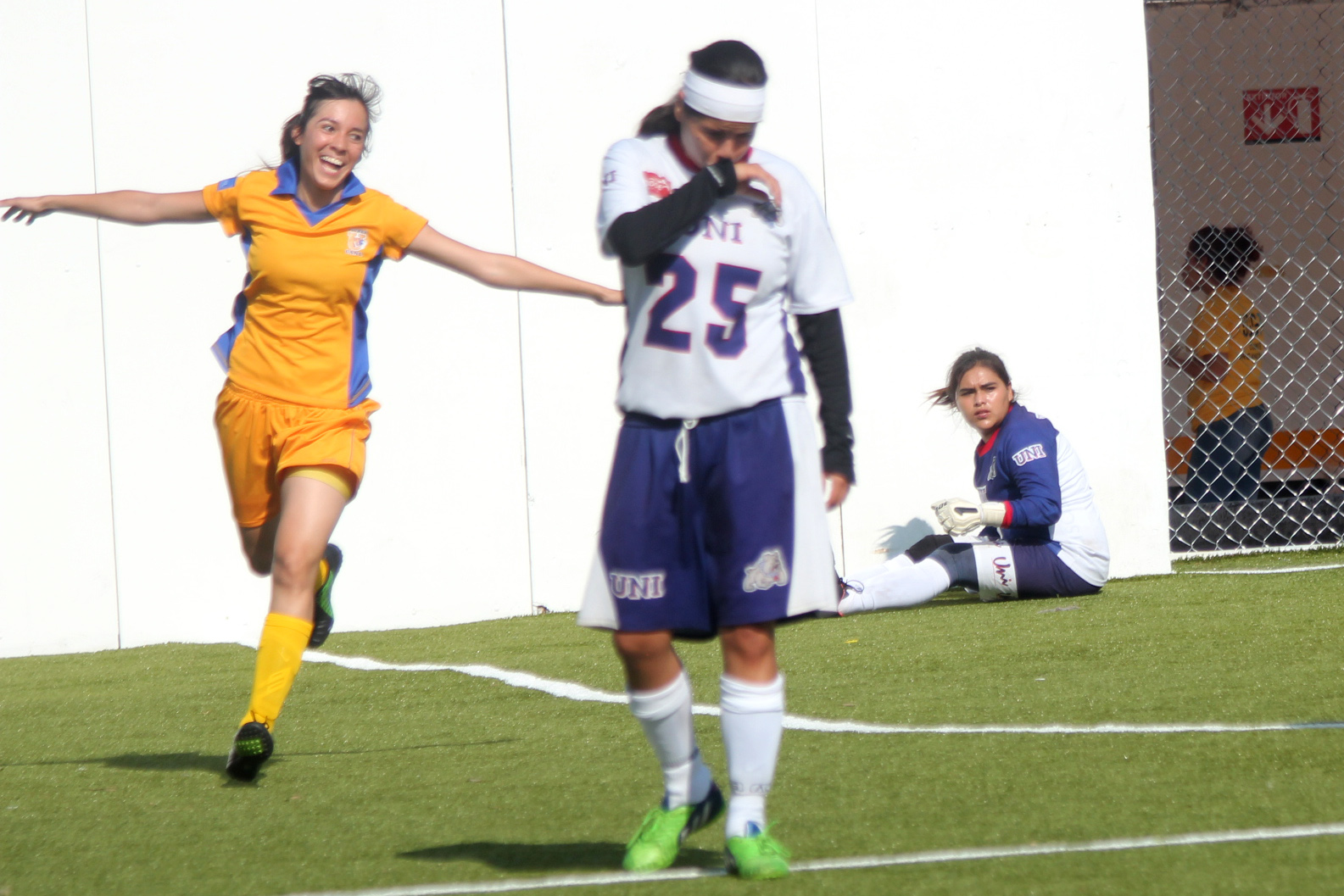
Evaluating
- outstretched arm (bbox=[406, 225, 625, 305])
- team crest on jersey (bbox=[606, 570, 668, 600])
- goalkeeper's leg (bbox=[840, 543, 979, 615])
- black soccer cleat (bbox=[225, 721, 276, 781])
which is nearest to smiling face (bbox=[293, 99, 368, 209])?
outstretched arm (bbox=[406, 225, 625, 305])

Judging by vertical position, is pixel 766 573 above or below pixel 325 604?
above

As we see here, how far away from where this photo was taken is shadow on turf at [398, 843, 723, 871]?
270 cm

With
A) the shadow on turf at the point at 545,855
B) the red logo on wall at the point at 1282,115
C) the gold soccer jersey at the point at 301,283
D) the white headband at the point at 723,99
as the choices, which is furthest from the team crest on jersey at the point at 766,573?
the red logo on wall at the point at 1282,115

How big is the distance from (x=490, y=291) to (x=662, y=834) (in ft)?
16.5

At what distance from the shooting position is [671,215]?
261 centimetres

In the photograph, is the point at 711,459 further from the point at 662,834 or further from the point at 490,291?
the point at 490,291

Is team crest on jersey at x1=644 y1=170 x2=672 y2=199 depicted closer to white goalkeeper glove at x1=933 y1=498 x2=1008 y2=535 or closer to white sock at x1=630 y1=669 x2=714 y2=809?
white sock at x1=630 y1=669 x2=714 y2=809

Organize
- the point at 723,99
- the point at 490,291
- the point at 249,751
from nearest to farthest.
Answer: the point at 723,99 < the point at 249,751 < the point at 490,291

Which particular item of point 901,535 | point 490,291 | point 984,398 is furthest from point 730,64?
point 901,535

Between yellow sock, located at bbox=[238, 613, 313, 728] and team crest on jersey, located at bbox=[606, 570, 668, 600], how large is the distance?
4.80 ft

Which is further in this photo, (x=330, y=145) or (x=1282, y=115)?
(x=1282, y=115)

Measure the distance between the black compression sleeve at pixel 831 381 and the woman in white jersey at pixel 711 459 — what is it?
69 mm

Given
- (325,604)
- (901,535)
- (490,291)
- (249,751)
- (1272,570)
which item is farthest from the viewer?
(901,535)

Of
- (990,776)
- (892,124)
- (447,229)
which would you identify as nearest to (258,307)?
(990,776)
